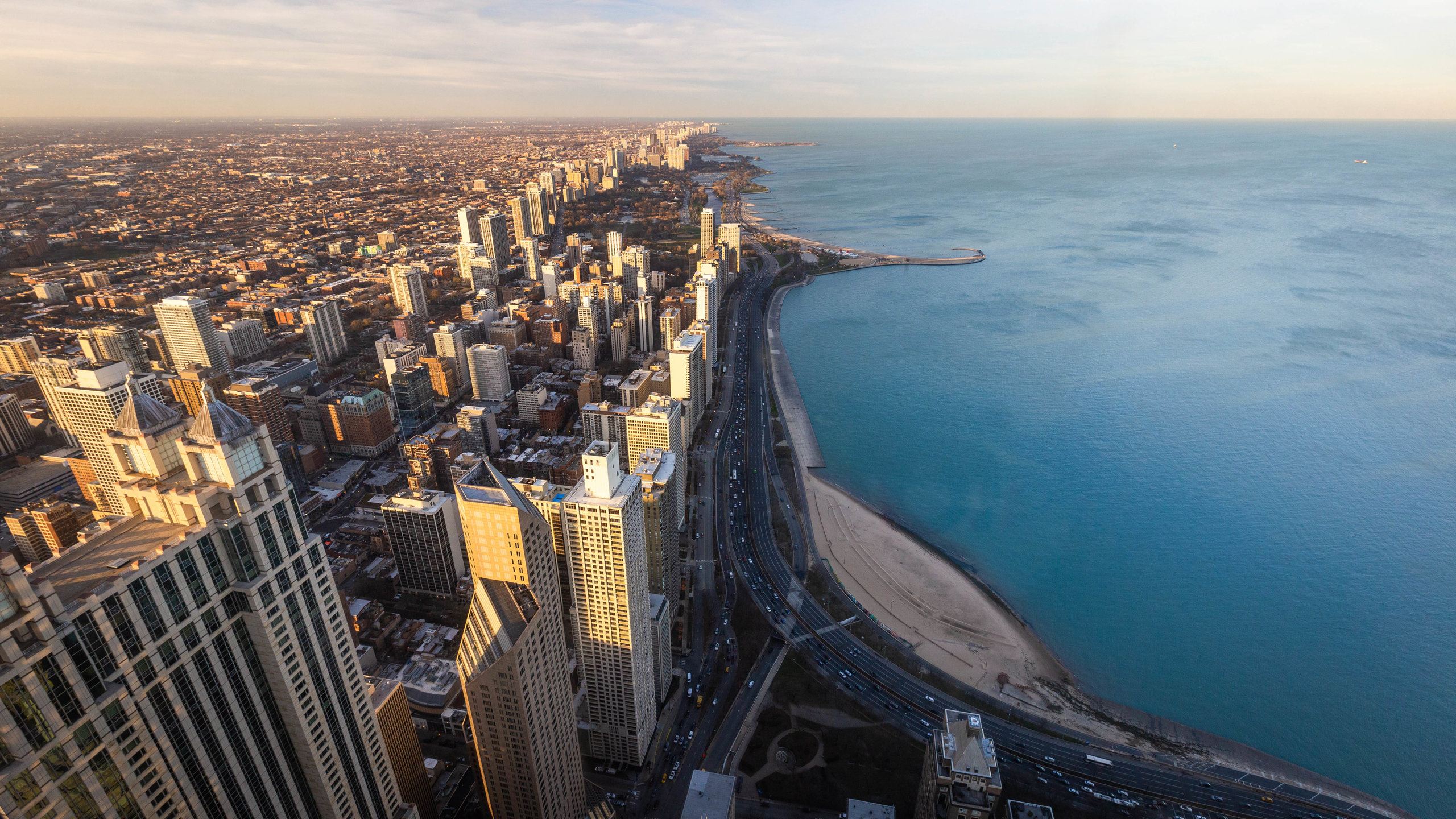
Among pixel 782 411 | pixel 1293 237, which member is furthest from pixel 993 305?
pixel 1293 237

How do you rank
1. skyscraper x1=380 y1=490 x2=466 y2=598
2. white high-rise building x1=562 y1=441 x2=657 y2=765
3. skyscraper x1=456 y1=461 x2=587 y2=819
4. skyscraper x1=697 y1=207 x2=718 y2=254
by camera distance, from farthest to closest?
skyscraper x1=697 y1=207 x2=718 y2=254 < skyscraper x1=380 y1=490 x2=466 y2=598 < white high-rise building x1=562 y1=441 x2=657 y2=765 < skyscraper x1=456 y1=461 x2=587 y2=819

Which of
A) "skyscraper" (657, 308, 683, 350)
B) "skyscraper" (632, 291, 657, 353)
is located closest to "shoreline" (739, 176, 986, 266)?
"skyscraper" (632, 291, 657, 353)

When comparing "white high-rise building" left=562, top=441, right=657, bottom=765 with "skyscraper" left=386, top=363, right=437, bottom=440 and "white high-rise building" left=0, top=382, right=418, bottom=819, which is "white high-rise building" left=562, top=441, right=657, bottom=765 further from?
"skyscraper" left=386, top=363, right=437, bottom=440

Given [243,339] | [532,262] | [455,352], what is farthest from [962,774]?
[532,262]

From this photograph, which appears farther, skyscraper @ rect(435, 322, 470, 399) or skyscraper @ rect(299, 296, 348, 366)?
skyscraper @ rect(299, 296, 348, 366)

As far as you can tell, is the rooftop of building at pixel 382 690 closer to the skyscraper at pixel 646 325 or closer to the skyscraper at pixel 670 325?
the skyscraper at pixel 670 325

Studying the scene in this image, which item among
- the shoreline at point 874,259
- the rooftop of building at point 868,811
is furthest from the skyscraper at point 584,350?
the rooftop of building at point 868,811

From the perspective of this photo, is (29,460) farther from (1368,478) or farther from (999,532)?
(1368,478)

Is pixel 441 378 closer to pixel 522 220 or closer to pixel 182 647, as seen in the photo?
pixel 182 647
